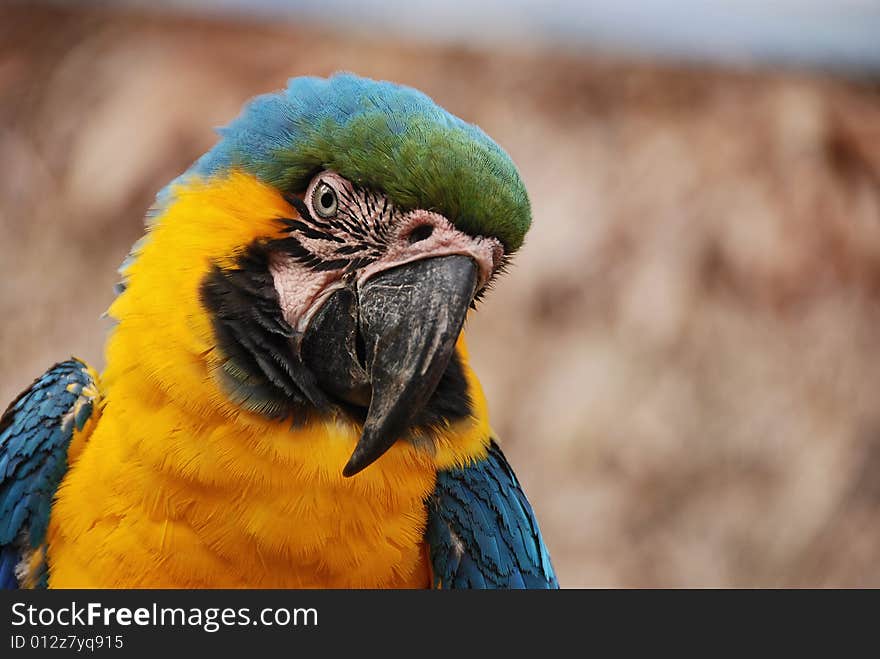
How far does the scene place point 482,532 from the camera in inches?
72.5

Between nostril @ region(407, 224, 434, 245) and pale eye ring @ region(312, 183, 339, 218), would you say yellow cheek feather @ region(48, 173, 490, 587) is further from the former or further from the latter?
nostril @ region(407, 224, 434, 245)

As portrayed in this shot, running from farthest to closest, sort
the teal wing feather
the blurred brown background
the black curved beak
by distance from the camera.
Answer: the blurred brown background, the teal wing feather, the black curved beak

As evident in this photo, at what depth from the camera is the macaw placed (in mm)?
1555

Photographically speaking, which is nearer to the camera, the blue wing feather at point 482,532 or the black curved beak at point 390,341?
the black curved beak at point 390,341

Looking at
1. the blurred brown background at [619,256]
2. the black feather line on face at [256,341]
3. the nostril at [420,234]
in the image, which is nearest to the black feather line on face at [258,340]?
the black feather line on face at [256,341]

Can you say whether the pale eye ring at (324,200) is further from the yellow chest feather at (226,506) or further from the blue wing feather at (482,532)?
the blue wing feather at (482,532)

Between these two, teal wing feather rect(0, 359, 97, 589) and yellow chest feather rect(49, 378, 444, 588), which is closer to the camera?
yellow chest feather rect(49, 378, 444, 588)

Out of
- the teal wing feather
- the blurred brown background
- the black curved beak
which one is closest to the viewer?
the black curved beak

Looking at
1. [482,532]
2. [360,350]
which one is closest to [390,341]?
[360,350]

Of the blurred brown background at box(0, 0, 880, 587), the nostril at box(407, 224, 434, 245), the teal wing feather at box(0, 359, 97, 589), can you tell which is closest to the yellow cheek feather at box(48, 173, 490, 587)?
the teal wing feather at box(0, 359, 97, 589)

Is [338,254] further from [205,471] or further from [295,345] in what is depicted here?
[205,471]

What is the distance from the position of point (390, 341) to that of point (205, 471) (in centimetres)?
40

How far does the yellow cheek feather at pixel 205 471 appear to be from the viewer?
5.15 ft

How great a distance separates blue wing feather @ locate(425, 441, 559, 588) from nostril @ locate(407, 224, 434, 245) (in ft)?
1.57
